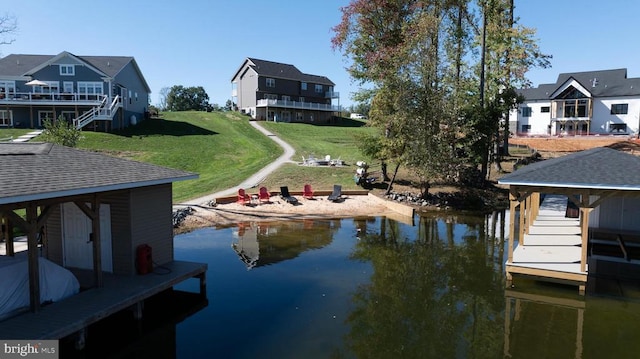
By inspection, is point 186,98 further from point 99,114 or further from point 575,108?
point 575,108

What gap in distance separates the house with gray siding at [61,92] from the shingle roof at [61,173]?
34.1 m

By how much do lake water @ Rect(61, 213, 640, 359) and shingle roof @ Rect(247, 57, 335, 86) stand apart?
172 ft

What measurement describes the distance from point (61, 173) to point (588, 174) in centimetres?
1452

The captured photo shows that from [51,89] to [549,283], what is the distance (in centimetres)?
4905

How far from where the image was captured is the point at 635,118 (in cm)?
5881

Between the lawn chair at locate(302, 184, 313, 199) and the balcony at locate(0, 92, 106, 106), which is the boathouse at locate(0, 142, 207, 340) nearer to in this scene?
the lawn chair at locate(302, 184, 313, 199)

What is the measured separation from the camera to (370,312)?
11.9m

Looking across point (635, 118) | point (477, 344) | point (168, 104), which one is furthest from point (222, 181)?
point (168, 104)

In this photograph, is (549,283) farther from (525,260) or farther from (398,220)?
(398,220)

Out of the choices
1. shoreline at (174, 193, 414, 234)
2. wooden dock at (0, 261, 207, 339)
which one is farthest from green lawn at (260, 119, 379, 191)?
wooden dock at (0, 261, 207, 339)

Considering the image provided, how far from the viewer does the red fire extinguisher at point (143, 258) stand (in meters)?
12.2

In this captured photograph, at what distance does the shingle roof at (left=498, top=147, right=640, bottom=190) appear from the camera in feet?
41.2

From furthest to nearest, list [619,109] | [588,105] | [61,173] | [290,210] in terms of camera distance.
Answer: [588,105], [619,109], [290,210], [61,173]

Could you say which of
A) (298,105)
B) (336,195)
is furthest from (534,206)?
(298,105)
